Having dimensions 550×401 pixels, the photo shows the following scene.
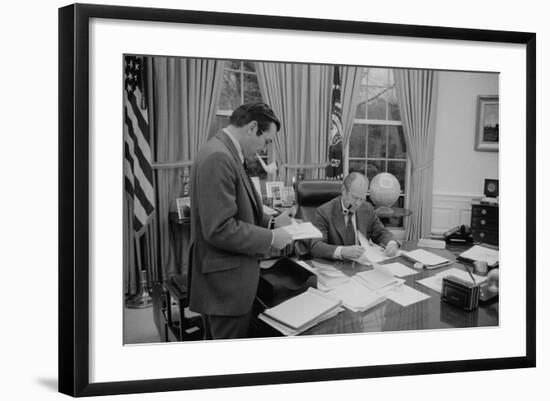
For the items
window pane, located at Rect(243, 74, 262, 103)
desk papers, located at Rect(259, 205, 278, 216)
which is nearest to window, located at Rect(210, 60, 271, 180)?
window pane, located at Rect(243, 74, 262, 103)

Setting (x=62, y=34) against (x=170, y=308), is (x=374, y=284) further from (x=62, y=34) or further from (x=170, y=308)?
(x=62, y=34)

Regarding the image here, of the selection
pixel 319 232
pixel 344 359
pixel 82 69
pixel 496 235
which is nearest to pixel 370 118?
pixel 319 232

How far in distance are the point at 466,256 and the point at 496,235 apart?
6.6 inches

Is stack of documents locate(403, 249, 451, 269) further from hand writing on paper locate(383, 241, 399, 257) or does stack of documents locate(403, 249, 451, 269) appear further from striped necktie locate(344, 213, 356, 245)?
striped necktie locate(344, 213, 356, 245)

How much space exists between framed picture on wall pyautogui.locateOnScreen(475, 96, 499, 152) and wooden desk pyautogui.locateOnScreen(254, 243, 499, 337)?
532mm

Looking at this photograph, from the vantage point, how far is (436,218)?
1.93 metres

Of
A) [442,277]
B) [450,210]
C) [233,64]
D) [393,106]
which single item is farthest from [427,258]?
[233,64]

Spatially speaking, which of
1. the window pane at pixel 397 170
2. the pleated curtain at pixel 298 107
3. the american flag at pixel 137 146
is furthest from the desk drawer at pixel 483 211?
the american flag at pixel 137 146

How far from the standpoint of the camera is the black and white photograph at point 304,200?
171 centimetres

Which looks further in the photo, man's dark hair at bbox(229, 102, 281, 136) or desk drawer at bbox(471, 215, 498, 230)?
desk drawer at bbox(471, 215, 498, 230)

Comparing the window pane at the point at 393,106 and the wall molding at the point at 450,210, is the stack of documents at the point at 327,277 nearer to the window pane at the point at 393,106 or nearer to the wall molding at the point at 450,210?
the wall molding at the point at 450,210

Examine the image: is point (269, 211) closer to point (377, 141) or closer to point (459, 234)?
point (377, 141)

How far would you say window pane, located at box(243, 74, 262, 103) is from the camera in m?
1.74

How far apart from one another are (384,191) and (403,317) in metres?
0.52
